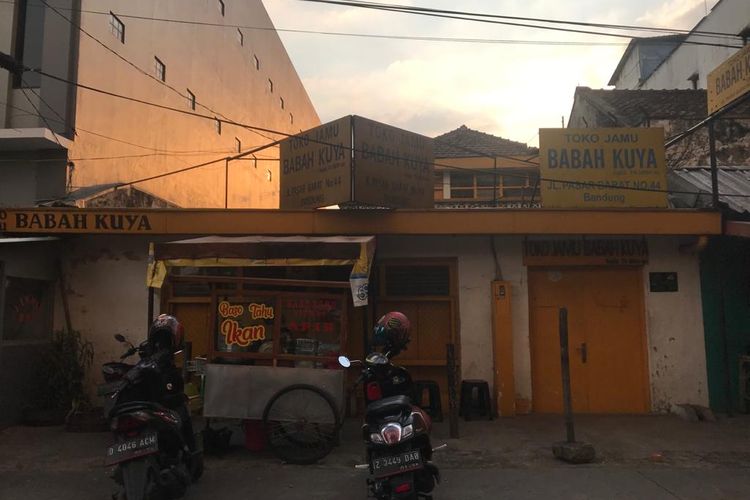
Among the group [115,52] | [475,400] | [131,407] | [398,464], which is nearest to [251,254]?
[131,407]

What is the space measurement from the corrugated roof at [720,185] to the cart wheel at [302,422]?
6.71m

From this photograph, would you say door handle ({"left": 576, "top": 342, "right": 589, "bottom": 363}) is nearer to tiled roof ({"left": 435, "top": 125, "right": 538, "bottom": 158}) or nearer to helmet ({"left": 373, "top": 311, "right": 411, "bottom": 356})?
helmet ({"left": 373, "top": 311, "right": 411, "bottom": 356})

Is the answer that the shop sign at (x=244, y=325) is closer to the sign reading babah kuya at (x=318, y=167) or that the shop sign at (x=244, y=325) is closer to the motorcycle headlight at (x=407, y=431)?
the sign reading babah kuya at (x=318, y=167)

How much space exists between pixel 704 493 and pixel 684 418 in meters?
3.33

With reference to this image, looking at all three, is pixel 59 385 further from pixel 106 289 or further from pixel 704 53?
pixel 704 53

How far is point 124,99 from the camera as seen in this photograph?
12031 millimetres

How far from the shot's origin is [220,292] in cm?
680

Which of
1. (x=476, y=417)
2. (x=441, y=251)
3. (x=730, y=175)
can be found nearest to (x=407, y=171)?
(x=441, y=251)

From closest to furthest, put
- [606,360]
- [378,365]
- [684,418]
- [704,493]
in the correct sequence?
1. [378,365]
2. [704,493]
3. [684,418]
4. [606,360]

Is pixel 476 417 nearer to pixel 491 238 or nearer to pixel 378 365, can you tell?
pixel 491 238

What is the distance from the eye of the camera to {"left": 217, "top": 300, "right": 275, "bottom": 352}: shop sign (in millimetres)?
6727

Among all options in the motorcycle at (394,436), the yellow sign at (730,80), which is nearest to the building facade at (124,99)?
the motorcycle at (394,436)

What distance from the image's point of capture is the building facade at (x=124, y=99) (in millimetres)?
9859

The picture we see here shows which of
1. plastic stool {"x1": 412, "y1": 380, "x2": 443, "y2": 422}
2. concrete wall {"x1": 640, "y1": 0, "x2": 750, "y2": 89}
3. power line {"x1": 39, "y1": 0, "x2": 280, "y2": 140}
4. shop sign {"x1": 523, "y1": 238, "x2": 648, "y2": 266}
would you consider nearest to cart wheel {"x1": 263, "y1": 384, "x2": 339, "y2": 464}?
plastic stool {"x1": 412, "y1": 380, "x2": 443, "y2": 422}
